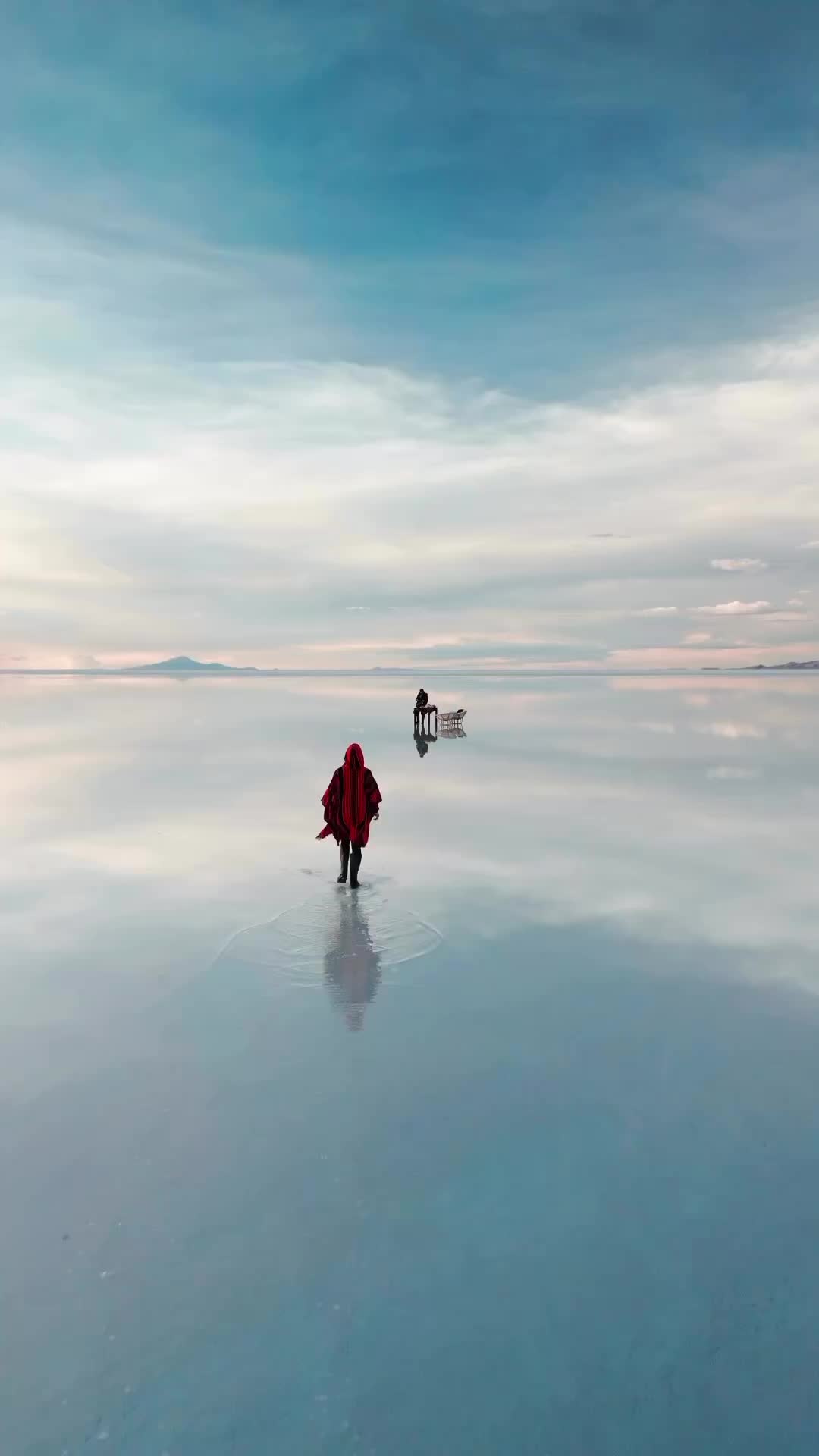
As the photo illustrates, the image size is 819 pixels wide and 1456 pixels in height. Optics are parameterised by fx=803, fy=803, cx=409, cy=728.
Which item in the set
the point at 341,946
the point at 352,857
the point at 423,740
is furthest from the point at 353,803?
the point at 423,740

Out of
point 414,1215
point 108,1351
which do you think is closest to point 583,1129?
point 414,1215

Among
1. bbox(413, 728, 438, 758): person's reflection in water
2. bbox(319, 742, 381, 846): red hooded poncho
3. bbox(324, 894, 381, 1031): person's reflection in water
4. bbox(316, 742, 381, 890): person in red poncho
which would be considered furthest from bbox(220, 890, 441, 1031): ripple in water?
bbox(413, 728, 438, 758): person's reflection in water

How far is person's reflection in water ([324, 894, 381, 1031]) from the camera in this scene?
823cm

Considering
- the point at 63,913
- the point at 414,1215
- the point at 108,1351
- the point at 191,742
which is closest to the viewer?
the point at 108,1351

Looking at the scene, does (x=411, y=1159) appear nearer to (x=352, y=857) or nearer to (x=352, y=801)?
(x=352, y=801)

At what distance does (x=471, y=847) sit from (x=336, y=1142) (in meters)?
9.58

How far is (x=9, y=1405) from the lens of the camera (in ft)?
12.9

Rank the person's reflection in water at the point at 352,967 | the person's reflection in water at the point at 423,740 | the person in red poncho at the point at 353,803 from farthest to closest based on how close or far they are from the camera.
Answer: the person's reflection in water at the point at 423,740, the person in red poncho at the point at 353,803, the person's reflection in water at the point at 352,967

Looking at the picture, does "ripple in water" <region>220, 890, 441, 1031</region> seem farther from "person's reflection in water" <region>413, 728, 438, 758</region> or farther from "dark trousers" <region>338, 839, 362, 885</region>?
"person's reflection in water" <region>413, 728, 438, 758</region>

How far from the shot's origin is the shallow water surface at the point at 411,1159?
401 cm

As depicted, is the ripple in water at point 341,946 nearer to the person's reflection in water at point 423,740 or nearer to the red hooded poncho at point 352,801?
the red hooded poncho at point 352,801

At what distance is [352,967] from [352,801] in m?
3.23

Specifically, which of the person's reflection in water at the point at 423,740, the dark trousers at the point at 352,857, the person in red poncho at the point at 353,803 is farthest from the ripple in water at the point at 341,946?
the person's reflection in water at the point at 423,740

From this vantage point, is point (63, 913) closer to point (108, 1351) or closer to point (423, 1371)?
point (108, 1351)
